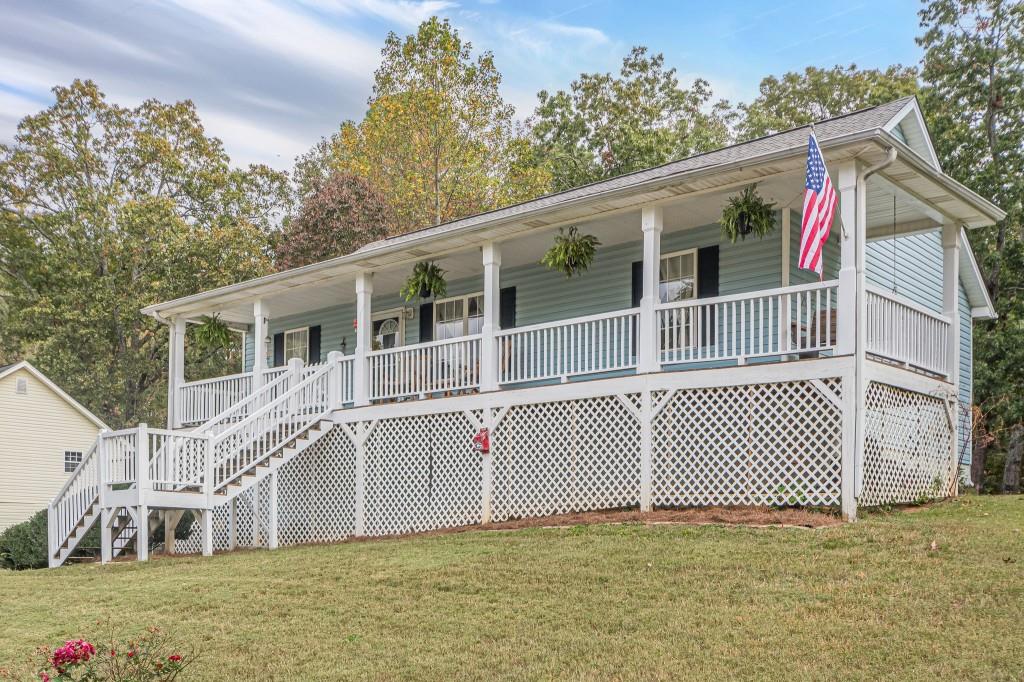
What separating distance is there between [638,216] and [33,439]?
22.1 m

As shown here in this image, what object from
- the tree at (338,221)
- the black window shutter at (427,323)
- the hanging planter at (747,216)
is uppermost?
the tree at (338,221)

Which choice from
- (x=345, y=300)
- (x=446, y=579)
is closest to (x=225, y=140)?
(x=345, y=300)

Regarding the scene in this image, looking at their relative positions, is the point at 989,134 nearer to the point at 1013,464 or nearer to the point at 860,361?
the point at 1013,464

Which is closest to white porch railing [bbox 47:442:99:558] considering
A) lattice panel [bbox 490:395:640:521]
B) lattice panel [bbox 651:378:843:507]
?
lattice panel [bbox 490:395:640:521]

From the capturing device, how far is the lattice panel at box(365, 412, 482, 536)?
51.8ft

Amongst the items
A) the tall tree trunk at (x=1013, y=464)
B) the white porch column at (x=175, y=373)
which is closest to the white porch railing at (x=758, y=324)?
the white porch column at (x=175, y=373)

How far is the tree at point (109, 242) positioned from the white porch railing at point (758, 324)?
23.9 m

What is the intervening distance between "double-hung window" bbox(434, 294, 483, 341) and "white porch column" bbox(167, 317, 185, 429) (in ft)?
18.1

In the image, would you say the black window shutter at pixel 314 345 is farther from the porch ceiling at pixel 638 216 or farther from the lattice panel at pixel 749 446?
the lattice panel at pixel 749 446

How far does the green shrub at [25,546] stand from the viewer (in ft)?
64.0

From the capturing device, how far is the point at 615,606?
965cm

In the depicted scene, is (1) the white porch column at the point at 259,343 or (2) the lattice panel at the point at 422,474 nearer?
(2) the lattice panel at the point at 422,474

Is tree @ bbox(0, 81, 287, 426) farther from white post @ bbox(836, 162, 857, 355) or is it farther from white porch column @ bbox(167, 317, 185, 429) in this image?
white post @ bbox(836, 162, 857, 355)

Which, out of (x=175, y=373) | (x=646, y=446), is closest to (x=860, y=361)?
(x=646, y=446)
